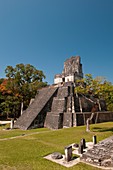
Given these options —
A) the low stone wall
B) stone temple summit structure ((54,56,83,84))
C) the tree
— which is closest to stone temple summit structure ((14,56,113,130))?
the low stone wall

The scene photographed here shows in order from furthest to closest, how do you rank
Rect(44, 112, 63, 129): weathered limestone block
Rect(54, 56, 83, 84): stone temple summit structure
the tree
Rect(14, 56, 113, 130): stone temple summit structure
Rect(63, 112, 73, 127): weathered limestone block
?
Rect(54, 56, 83, 84): stone temple summit structure < the tree < Rect(14, 56, 113, 130): stone temple summit structure < Rect(44, 112, 63, 129): weathered limestone block < Rect(63, 112, 73, 127): weathered limestone block

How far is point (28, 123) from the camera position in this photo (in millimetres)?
16469

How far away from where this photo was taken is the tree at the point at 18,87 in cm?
2483

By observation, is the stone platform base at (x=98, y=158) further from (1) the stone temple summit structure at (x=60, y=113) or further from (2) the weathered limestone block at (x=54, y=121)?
(2) the weathered limestone block at (x=54, y=121)

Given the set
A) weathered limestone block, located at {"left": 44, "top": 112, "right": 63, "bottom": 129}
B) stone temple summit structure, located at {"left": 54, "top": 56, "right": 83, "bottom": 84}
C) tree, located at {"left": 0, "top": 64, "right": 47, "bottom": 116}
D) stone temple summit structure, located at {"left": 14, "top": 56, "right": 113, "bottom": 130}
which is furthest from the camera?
stone temple summit structure, located at {"left": 54, "top": 56, "right": 83, "bottom": 84}

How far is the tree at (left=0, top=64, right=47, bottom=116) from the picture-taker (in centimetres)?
2483

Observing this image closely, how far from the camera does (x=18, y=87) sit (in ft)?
82.5

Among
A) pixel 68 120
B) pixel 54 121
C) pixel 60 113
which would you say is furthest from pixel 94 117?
pixel 54 121

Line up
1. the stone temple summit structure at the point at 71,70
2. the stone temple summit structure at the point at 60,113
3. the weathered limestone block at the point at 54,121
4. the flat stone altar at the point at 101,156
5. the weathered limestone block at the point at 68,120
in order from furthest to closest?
the stone temple summit structure at the point at 71,70
the stone temple summit structure at the point at 60,113
the weathered limestone block at the point at 54,121
the weathered limestone block at the point at 68,120
the flat stone altar at the point at 101,156

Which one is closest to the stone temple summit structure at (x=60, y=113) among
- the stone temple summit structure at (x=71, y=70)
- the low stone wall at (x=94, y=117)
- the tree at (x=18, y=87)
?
the low stone wall at (x=94, y=117)

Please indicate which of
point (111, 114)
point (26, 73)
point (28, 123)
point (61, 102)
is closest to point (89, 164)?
point (28, 123)

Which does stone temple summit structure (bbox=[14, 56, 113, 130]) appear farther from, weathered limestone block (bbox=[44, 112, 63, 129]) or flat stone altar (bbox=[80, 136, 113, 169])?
flat stone altar (bbox=[80, 136, 113, 169])

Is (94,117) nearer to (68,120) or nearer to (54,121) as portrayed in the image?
(68,120)

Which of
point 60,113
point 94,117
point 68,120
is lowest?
point 68,120
